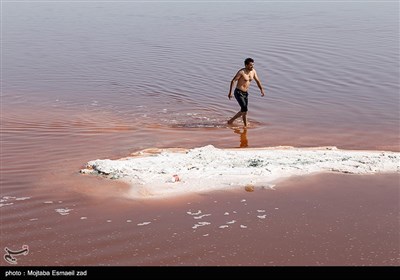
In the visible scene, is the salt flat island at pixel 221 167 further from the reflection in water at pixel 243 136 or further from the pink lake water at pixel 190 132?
the reflection in water at pixel 243 136

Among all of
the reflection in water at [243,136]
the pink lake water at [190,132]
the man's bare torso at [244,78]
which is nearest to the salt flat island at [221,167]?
the pink lake water at [190,132]

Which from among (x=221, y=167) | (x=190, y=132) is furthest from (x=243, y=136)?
(x=221, y=167)

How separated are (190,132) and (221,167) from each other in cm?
275

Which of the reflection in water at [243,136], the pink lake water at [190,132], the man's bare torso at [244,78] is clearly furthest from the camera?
the man's bare torso at [244,78]

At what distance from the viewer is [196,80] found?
1485cm

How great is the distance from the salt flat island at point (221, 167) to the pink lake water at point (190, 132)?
10.1 inches

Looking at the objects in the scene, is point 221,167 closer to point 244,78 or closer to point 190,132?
point 190,132

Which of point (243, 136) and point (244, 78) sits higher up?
point (244, 78)

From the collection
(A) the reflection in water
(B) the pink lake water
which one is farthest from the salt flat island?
(A) the reflection in water

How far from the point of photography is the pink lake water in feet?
17.5

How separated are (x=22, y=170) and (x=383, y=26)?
74.0ft

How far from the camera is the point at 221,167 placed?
7.23 metres

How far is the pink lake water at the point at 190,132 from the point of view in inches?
211
